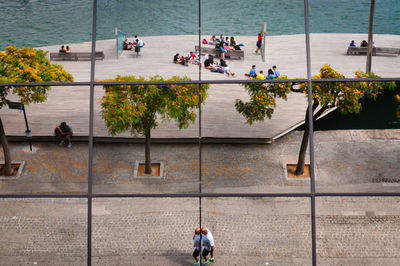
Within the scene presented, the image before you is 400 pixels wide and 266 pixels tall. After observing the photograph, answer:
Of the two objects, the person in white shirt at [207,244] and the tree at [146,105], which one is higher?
the tree at [146,105]

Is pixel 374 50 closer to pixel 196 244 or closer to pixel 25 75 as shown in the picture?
pixel 196 244

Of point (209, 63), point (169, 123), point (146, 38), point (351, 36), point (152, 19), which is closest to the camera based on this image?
point (169, 123)

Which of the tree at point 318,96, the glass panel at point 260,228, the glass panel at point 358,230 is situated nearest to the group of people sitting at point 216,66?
the tree at point 318,96

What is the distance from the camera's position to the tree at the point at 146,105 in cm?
1224

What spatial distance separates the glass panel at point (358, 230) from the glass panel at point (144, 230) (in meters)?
3.04

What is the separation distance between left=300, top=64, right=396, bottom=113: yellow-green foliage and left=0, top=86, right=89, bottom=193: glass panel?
18.0 ft

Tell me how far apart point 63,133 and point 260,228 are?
17.3 feet

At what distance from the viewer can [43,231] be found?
39.3 ft

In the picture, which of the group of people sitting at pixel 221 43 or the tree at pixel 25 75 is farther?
the group of people sitting at pixel 221 43

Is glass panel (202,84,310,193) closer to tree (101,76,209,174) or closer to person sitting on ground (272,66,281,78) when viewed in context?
tree (101,76,209,174)

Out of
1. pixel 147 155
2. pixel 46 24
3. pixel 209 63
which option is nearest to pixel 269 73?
pixel 209 63

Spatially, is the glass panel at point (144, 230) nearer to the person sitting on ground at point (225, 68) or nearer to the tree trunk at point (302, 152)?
the tree trunk at point (302, 152)

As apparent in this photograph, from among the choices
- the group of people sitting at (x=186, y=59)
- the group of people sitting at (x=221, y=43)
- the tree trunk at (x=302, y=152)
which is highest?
the group of people sitting at (x=221, y=43)

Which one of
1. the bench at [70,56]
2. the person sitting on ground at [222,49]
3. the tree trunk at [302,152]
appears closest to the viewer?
the tree trunk at [302,152]
